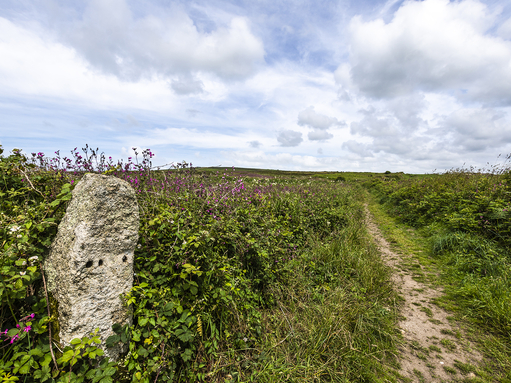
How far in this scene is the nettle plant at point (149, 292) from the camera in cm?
177

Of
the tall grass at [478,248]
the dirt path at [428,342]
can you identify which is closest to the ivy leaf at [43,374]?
the dirt path at [428,342]

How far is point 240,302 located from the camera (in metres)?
3.08

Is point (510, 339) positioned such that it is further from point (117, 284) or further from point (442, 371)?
point (117, 284)

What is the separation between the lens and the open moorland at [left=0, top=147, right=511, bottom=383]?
1.93 meters

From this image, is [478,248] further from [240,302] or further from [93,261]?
[93,261]

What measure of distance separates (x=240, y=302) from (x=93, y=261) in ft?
6.23

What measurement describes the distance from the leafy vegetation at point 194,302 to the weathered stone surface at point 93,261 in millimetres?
111

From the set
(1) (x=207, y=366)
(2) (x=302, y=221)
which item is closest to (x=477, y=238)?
(2) (x=302, y=221)

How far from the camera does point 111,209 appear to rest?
85.4 inches

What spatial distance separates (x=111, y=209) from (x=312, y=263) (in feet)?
12.2

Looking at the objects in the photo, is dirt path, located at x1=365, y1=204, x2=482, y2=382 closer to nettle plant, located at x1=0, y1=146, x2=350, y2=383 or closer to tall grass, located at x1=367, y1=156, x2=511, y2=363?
tall grass, located at x1=367, y1=156, x2=511, y2=363

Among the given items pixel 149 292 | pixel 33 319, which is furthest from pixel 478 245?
pixel 33 319

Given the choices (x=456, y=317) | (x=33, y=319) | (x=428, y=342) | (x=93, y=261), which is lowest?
(x=428, y=342)

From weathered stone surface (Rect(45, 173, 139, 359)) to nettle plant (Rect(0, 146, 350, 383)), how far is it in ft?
0.34
